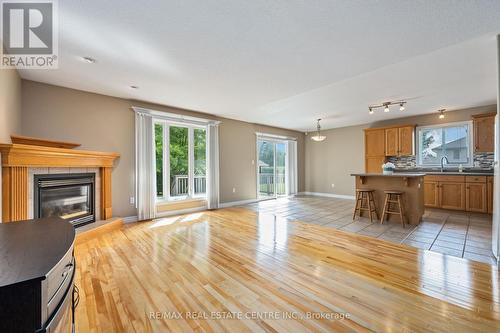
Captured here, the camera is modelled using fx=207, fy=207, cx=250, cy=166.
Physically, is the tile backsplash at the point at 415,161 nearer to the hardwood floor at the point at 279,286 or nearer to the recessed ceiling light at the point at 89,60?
the hardwood floor at the point at 279,286

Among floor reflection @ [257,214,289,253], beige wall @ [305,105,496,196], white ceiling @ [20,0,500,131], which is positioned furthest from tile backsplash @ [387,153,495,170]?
floor reflection @ [257,214,289,253]

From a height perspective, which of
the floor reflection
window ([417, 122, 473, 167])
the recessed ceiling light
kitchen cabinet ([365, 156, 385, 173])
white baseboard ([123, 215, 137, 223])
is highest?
the recessed ceiling light

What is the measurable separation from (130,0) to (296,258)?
3191 millimetres

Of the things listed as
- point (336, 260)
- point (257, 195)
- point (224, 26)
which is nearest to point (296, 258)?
point (336, 260)

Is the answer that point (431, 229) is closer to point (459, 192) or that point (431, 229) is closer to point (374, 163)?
point (459, 192)

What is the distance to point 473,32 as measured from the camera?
86.0 inches

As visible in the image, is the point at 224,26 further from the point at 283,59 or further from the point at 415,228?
the point at 415,228

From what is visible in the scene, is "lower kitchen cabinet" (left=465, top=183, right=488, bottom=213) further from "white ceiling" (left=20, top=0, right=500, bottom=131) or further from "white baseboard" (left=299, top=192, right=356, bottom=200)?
"white baseboard" (left=299, top=192, right=356, bottom=200)

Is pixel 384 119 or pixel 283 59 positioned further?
pixel 384 119

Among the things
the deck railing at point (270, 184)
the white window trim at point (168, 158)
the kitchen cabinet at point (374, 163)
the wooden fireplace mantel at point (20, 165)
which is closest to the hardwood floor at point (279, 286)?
the wooden fireplace mantel at point (20, 165)

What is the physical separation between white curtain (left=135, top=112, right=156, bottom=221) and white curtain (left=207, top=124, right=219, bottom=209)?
4.71 feet

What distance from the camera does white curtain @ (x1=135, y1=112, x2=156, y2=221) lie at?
4441 millimetres

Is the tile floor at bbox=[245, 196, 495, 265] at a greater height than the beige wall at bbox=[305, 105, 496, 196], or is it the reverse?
the beige wall at bbox=[305, 105, 496, 196]

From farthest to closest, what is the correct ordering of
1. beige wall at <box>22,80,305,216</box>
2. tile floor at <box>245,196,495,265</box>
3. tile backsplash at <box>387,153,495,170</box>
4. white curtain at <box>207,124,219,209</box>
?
white curtain at <box>207,124,219,209</box> → tile backsplash at <box>387,153,495,170</box> → beige wall at <box>22,80,305,216</box> → tile floor at <box>245,196,495,265</box>
